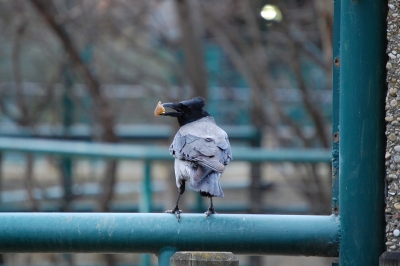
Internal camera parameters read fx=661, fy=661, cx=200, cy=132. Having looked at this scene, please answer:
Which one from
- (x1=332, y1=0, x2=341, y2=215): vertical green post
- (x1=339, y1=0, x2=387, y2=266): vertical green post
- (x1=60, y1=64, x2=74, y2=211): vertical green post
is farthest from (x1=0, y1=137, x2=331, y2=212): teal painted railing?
(x1=339, y1=0, x2=387, y2=266): vertical green post

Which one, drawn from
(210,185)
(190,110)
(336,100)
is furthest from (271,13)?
(336,100)

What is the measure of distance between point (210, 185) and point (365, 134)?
112 centimetres

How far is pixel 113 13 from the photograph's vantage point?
9.16m

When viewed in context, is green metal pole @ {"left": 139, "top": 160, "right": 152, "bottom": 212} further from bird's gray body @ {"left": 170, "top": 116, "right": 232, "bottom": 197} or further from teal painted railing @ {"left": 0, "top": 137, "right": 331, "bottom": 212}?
bird's gray body @ {"left": 170, "top": 116, "right": 232, "bottom": 197}

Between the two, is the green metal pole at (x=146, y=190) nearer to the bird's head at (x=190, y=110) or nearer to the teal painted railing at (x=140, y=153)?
the teal painted railing at (x=140, y=153)

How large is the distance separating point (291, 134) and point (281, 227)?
25.2ft

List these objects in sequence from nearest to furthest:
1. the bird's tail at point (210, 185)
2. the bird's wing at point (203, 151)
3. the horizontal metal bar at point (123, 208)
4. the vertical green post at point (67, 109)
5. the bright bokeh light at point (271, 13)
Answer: the bird's tail at point (210, 185), the bird's wing at point (203, 151), the bright bokeh light at point (271, 13), the horizontal metal bar at point (123, 208), the vertical green post at point (67, 109)

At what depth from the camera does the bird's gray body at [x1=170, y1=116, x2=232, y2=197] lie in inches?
120

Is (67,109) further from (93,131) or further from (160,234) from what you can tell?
(160,234)

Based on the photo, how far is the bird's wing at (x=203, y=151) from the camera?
3137 mm

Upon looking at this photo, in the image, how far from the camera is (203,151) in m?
3.22

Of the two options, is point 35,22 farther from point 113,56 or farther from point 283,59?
point 283,59

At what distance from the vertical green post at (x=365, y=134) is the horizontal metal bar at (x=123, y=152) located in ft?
12.2

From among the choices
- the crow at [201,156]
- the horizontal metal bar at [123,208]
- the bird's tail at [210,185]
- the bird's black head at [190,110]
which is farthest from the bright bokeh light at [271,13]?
the bird's tail at [210,185]
